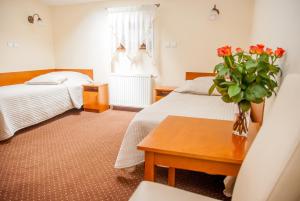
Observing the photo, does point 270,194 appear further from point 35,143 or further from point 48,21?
point 48,21

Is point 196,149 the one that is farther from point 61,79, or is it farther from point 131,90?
point 61,79

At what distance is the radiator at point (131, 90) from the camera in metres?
4.01

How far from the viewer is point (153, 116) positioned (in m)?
1.97

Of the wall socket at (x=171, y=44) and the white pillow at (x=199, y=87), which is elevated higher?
the wall socket at (x=171, y=44)

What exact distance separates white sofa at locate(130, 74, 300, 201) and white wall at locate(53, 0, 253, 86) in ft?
9.79

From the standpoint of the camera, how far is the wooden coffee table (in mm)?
998

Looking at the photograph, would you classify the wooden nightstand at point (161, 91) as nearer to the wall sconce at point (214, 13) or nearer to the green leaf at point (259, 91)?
the wall sconce at point (214, 13)

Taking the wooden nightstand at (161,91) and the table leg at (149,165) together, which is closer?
the table leg at (149,165)

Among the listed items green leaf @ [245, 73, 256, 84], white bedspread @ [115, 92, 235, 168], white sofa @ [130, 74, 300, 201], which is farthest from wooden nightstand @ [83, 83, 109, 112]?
white sofa @ [130, 74, 300, 201]

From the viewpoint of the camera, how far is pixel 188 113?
2041mm

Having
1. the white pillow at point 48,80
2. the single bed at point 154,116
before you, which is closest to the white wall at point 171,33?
the white pillow at point 48,80

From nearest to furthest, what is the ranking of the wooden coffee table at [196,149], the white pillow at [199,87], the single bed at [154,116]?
1. the wooden coffee table at [196,149]
2. the single bed at [154,116]
3. the white pillow at [199,87]

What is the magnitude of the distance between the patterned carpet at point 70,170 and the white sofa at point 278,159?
3.55 feet

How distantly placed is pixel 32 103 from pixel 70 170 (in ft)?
5.24
